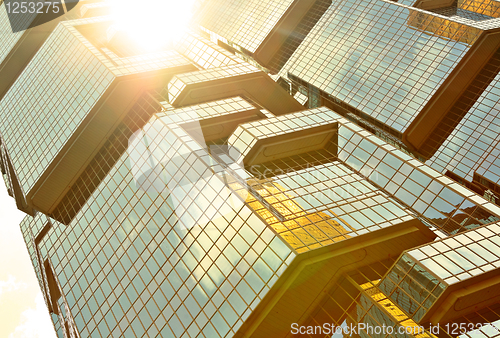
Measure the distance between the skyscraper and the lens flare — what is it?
282 cm

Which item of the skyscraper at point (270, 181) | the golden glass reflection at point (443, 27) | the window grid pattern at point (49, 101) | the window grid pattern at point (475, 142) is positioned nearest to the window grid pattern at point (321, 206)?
the skyscraper at point (270, 181)

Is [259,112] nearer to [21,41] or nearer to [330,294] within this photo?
[330,294]

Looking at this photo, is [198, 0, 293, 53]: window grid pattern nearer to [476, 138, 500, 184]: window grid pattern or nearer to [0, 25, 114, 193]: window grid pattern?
[0, 25, 114, 193]: window grid pattern

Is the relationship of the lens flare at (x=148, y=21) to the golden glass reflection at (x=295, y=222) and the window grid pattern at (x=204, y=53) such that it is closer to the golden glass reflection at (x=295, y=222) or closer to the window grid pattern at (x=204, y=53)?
the window grid pattern at (x=204, y=53)

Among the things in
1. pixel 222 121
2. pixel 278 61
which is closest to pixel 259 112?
pixel 222 121

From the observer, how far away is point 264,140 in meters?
45.8

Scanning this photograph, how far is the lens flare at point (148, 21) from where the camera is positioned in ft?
263

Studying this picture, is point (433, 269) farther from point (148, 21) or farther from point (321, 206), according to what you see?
point (148, 21)

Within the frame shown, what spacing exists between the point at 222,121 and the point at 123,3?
205ft

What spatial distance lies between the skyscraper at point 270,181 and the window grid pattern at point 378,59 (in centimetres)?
26

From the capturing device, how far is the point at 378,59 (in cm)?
7062

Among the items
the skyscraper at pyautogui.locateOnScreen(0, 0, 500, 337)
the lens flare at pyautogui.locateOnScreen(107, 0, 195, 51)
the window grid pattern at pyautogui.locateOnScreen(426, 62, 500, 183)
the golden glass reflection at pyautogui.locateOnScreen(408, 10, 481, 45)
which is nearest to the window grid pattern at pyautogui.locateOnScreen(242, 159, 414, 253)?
the skyscraper at pyautogui.locateOnScreen(0, 0, 500, 337)

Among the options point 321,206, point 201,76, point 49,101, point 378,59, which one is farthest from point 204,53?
point 321,206

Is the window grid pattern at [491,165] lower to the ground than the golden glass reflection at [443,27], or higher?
lower
